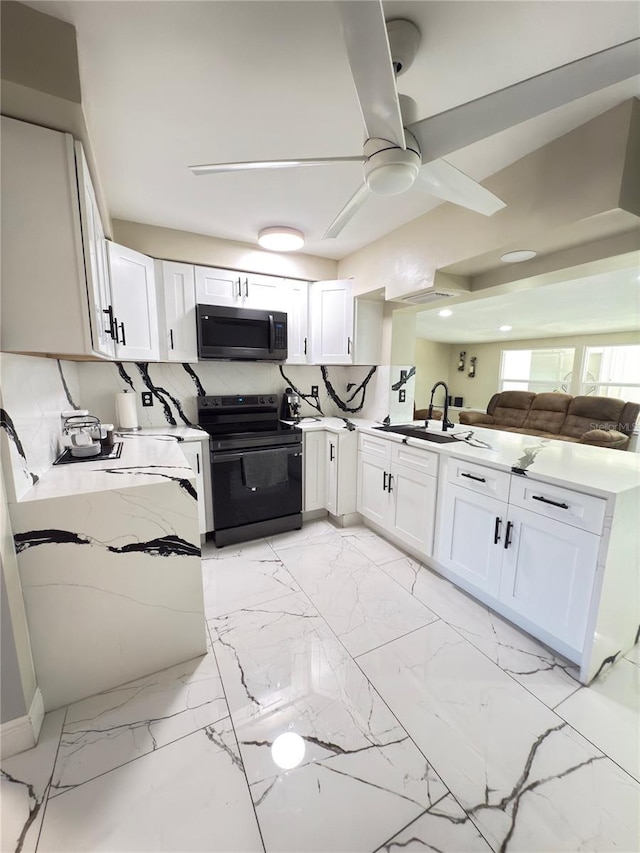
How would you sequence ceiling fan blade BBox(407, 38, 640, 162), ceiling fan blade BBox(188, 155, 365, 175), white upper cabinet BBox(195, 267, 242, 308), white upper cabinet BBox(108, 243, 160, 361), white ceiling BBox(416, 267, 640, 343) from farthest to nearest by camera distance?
1. white ceiling BBox(416, 267, 640, 343)
2. white upper cabinet BBox(195, 267, 242, 308)
3. white upper cabinet BBox(108, 243, 160, 361)
4. ceiling fan blade BBox(188, 155, 365, 175)
5. ceiling fan blade BBox(407, 38, 640, 162)

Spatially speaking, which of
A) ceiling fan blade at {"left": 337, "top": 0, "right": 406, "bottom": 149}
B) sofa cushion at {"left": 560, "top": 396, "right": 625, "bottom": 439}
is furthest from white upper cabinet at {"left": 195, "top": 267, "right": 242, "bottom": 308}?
sofa cushion at {"left": 560, "top": 396, "right": 625, "bottom": 439}

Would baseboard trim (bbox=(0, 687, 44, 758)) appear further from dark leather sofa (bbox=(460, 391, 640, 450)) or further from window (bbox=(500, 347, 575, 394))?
window (bbox=(500, 347, 575, 394))

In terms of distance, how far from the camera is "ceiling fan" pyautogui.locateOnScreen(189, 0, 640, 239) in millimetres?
752

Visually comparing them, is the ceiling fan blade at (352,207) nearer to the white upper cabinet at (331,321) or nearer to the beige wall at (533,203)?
the beige wall at (533,203)

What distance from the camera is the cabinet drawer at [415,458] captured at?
7.20ft

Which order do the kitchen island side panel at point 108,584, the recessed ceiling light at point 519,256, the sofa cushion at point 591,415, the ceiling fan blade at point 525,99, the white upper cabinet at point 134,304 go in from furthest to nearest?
1. the sofa cushion at point 591,415
2. the white upper cabinet at point 134,304
3. the recessed ceiling light at point 519,256
4. the kitchen island side panel at point 108,584
5. the ceiling fan blade at point 525,99

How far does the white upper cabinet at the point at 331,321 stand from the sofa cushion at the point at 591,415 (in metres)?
4.36

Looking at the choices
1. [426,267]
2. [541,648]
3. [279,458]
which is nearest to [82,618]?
[279,458]

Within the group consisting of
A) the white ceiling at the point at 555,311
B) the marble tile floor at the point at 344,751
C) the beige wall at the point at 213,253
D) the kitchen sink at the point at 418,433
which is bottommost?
the marble tile floor at the point at 344,751

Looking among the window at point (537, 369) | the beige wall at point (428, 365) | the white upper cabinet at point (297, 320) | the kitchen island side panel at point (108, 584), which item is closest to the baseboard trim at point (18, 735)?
the kitchen island side panel at point (108, 584)

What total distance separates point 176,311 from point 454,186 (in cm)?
208

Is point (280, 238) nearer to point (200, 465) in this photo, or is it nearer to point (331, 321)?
point (331, 321)

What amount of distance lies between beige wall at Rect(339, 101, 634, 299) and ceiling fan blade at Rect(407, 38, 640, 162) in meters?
0.65

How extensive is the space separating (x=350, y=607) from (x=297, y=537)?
0.94 meters
